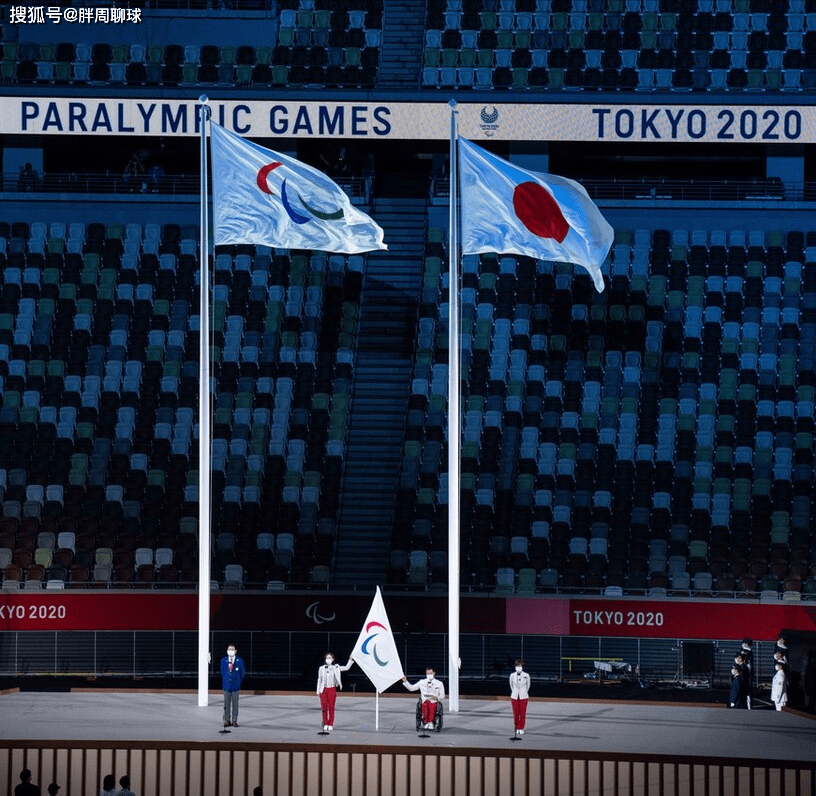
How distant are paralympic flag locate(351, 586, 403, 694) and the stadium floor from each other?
82cm

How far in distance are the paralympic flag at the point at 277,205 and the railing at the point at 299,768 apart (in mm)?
9561

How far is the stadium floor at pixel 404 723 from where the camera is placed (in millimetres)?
24719

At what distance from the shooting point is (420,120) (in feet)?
149

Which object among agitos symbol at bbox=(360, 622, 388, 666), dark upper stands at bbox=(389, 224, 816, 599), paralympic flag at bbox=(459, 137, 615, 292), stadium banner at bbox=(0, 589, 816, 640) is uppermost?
paralympic flag at bbox=(459, 137, 615, 292)

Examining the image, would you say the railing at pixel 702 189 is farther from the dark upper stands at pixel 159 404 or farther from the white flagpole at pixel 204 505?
the white flagpole at pixel 204 505

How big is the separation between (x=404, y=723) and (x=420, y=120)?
22.1 m

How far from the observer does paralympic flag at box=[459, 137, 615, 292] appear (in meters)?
29.4

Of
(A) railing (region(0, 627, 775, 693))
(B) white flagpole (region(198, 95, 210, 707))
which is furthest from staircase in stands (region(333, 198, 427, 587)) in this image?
(B) white flagpole (region(198, 95, 210, 707))

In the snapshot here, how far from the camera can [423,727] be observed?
2580 centimetres

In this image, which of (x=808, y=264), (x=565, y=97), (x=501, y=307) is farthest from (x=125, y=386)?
(x=808, y=264)

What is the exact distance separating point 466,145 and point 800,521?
45.7 ft

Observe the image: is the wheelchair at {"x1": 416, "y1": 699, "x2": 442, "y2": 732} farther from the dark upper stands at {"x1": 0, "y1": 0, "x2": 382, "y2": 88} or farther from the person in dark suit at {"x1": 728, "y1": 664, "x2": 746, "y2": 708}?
the dark upper stands at {"x1": 0, "y1": 0, "x2": 382, "y2": 88}

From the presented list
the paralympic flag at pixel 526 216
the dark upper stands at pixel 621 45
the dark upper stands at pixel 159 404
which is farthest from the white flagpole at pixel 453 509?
the dark upper stands at pixel 621 45

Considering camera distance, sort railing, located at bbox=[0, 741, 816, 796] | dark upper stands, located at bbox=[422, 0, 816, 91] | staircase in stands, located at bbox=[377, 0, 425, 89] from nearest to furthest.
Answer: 1. railing, located at bbox=[0, 741, 816, 796]
2. dark upper stands, located at bbox=[422, 0, 816, 91]
3. staircase in stands, located at bbox=[377, 0, 425, 89]
